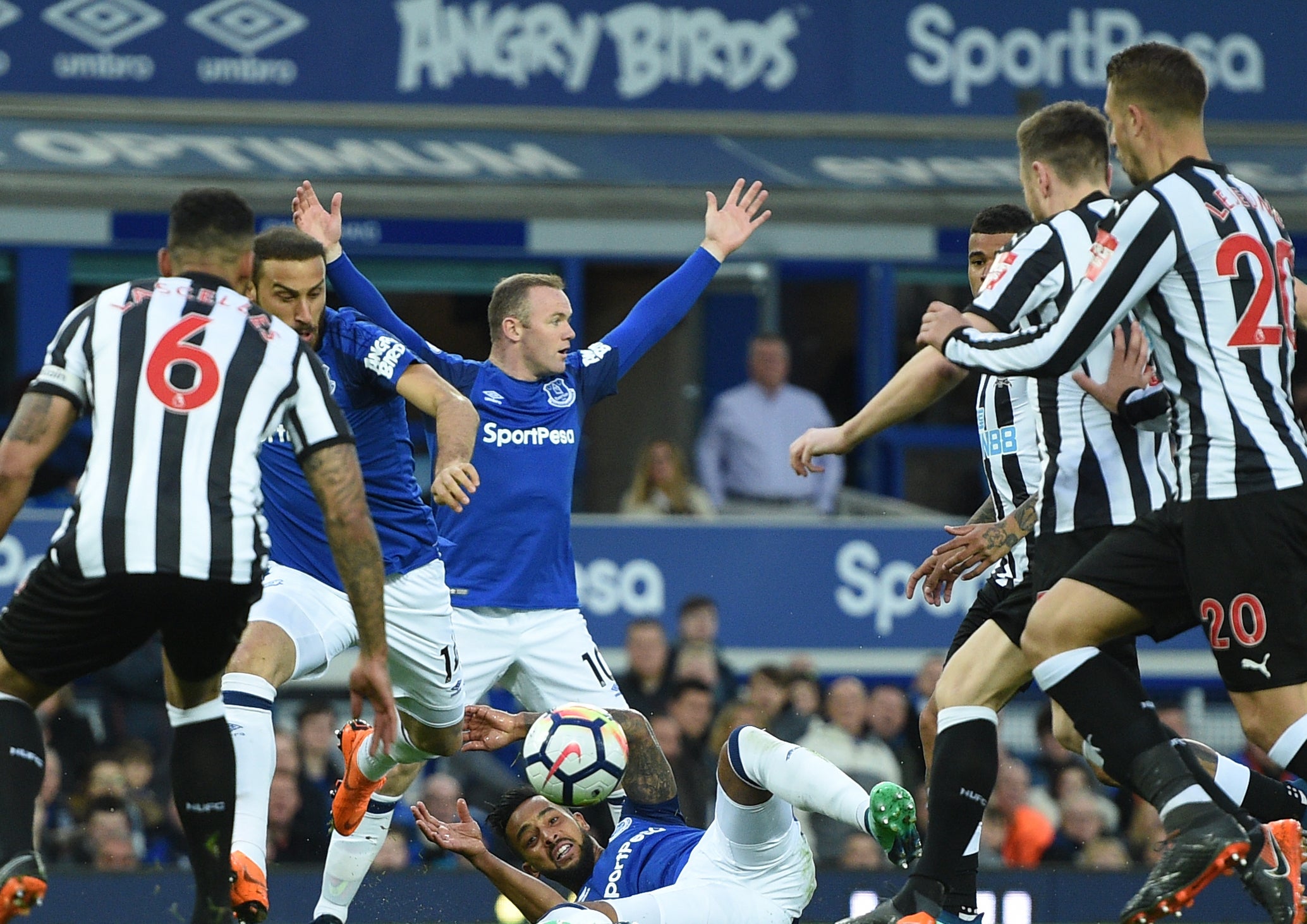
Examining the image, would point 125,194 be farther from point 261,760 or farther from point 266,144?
point 261,760

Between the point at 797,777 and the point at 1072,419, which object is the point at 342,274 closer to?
the point at 797,777

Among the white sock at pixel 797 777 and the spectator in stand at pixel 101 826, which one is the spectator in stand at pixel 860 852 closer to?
the spectator in stand at pixel 101 826

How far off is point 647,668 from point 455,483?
5.22m

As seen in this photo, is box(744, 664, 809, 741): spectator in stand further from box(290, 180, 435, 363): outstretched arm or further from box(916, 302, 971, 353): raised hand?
box(916, 302, 971, 353): raised hand

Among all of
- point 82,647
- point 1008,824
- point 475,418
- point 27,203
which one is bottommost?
point 1008,824

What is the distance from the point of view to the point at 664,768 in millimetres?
7441

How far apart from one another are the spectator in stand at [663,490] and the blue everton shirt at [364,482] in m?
5.20

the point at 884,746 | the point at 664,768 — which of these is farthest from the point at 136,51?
the point at 664,768

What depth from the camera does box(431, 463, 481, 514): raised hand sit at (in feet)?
19.6

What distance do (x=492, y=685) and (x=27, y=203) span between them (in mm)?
6890

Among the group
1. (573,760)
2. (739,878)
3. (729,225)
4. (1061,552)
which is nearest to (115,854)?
(573,760)

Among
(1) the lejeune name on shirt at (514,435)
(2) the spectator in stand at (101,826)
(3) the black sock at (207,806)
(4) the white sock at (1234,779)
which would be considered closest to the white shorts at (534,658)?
(1) the lejeune name on shirt at (514,435)

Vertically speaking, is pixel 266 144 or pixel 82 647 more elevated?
pixel 266 144

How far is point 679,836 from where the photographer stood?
729 centimetres
